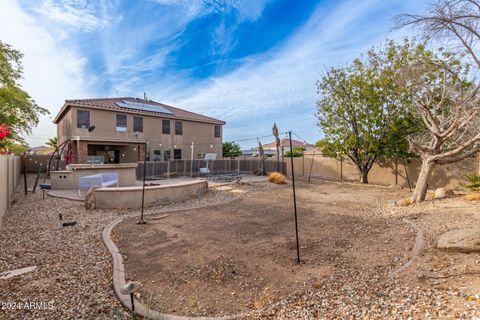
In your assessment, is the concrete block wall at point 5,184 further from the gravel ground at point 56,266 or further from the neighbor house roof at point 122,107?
the neighbor house roof at point 122,107

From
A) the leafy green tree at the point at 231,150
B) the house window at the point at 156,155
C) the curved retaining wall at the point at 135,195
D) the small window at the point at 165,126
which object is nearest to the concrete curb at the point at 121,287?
the curved retaining wall at the point at 135,195

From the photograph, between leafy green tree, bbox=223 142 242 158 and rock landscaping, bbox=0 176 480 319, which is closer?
rock landscaping, bbox=0 176 480 319

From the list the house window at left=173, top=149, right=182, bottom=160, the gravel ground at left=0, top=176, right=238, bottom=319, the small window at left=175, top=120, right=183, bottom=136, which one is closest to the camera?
the gravel ground at left=0, top=176, right=238, bottom=319

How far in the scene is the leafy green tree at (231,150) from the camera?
2811 centimetres

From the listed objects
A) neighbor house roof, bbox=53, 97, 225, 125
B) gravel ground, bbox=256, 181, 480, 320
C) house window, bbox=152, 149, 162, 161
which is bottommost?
gravel ground, bbox=256, 181, 480, 320

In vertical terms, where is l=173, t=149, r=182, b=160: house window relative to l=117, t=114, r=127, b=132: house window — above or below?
below

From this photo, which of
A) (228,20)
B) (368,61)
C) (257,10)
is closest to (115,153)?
(228,20)

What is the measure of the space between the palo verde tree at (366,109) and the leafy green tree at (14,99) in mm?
18418

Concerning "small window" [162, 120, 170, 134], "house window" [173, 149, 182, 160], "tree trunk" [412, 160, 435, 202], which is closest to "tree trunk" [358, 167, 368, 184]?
"tree trunk" [412, 160, 435, 202]

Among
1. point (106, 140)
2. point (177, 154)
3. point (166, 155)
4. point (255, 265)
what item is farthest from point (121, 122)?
point (255, 265)

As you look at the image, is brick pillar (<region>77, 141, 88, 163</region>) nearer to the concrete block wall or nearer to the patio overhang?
the patio overhang

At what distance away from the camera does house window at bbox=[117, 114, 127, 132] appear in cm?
1869

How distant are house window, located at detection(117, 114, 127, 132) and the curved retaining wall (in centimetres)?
1225

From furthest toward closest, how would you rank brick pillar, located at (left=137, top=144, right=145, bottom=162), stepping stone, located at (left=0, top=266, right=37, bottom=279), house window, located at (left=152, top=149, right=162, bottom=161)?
house window, located at (left=152, top=149, right=162, bottom=161)
brick pillar, located at (left=137, top=144, right=145, bottom=162)
stepping stone, located at (left=0, top=266, right=37, bottom=279)
